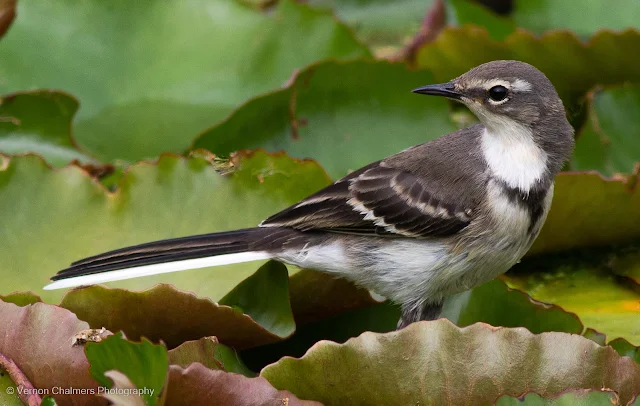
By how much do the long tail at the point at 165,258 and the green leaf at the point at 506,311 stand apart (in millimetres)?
1016

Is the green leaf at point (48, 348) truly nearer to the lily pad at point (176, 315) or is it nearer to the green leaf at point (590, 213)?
the lily pad at point (176, 315)

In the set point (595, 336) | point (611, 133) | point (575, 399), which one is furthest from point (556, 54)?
point (575, 399)

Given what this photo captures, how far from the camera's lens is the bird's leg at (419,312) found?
4.56 metres

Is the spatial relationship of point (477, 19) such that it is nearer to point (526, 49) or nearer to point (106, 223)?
point (526, 49)

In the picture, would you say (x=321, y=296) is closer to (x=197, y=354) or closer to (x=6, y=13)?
(x=197, y=354)

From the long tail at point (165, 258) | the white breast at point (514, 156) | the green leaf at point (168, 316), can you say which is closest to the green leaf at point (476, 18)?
the white breast at point (514, 156)

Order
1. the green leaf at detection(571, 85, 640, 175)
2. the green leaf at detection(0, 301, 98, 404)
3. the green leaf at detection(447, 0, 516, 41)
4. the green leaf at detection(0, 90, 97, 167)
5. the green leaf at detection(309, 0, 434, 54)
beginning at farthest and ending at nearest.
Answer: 1. the green leaf at detection(309, 0, 434, 54)
2. the green leaf at detection(447, 0, 516, 41)
3. the green leaf at detection(571, 85, 640, 175)
4. the green leaf at detection(0, 90, 97, 167)
5. the green leaf at detection(0, 301, 98, 404)

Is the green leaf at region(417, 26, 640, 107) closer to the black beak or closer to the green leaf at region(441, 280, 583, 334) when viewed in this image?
the black beak

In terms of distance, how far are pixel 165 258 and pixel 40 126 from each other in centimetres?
169

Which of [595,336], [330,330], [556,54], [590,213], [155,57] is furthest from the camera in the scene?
[155,57]

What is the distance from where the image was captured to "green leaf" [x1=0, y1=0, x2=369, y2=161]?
19.1 ft

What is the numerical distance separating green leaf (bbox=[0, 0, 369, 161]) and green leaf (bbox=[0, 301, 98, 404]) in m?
2.33

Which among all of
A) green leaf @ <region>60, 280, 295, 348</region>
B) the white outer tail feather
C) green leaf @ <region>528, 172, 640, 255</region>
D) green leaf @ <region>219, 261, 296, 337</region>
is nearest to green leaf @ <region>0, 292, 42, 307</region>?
green leaf @ <region>60, 280, 295, 348</region>

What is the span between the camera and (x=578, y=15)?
6742 mm
